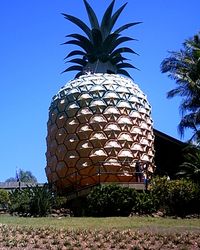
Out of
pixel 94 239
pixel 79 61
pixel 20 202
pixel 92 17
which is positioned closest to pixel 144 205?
pixel 20 202

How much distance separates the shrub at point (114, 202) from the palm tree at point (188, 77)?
38.6 ft

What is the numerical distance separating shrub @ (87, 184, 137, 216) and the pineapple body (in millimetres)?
4338

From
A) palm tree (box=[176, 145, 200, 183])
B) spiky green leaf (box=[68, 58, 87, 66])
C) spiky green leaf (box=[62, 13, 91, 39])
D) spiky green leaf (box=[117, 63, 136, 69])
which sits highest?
spiky green leaf (box=[62, 13, 91, 39])

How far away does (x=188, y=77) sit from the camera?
109ft

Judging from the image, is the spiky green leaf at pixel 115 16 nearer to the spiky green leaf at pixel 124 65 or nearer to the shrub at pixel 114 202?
the spiky green leaf at pixel 124 65

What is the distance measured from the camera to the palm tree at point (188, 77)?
33188mm

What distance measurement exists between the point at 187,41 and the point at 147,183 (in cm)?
1431

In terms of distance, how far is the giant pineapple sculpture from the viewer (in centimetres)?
2780

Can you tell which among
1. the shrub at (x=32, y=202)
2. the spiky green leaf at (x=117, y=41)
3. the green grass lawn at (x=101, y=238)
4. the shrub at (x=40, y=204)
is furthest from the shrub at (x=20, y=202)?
the spiky green leaf at (x=117, y=41)

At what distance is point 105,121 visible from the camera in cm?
2820

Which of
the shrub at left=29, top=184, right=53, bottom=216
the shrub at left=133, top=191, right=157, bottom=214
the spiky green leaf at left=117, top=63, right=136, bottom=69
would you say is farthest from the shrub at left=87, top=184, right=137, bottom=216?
the spiky green leaf at left=117, top=63, right=136, bottom=69

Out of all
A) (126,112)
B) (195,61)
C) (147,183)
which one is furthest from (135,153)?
(195,61)

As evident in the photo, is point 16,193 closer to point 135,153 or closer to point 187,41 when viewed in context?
point 135,153

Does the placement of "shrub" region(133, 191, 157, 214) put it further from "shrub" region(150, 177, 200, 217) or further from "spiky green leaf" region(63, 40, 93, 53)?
"spiky green leaf" region(63, 40, 93, 53)
